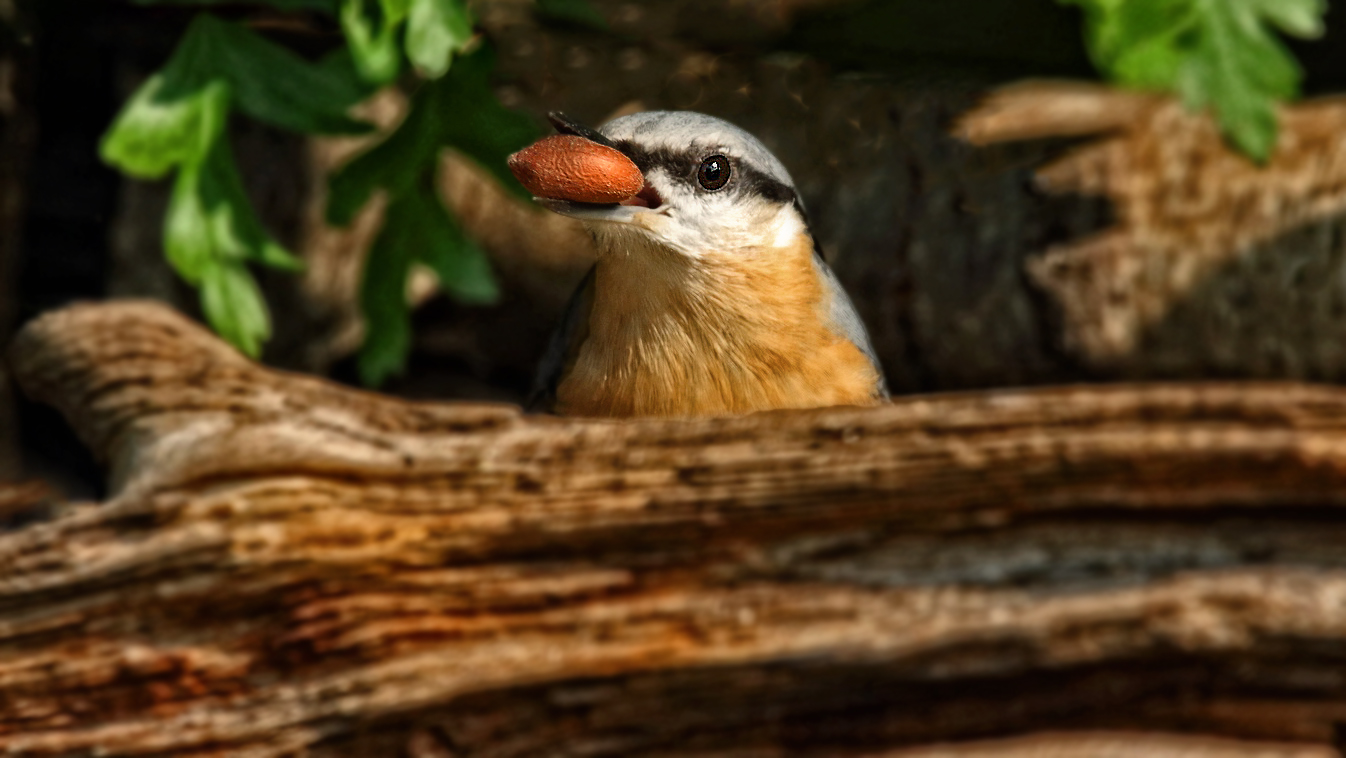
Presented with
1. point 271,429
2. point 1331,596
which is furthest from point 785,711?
point 271,429

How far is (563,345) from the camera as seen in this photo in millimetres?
2666

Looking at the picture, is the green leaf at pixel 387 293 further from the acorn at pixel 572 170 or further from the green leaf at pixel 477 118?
the acorn at pixel 572 170

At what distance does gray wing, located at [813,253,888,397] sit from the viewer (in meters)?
2.48

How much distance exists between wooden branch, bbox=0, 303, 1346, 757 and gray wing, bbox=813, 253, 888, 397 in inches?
19.3

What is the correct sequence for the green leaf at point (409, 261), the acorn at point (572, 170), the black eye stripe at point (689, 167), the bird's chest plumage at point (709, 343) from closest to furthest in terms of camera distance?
the acorn at point (572, 170)
the black eye stripe at point (689, 167)
the bird's chest plumage at point (709, 343)
the green leaf at point (409, 261)

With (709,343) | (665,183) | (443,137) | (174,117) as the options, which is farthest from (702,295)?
(174,117)

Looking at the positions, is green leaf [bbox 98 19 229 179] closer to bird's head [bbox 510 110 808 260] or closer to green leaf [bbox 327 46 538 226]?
Result: green leaf [bbox 327 46 538 226]

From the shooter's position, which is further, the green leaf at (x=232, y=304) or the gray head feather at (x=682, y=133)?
the green leaf at (x=232, y=304)

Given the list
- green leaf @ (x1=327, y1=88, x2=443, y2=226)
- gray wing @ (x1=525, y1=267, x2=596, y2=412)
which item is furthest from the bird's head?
green leaf @ (x1=327, y1=88, x2=443, y2=226)

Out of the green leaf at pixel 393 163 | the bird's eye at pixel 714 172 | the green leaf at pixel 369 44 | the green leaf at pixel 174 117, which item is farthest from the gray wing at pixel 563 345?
the green leaf at pixel 174 117

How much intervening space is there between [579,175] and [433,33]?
21.9 inches

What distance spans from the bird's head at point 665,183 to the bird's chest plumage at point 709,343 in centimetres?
6

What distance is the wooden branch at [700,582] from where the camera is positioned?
6.12 feet

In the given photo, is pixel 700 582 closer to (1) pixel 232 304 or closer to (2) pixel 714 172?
(2) pixel 714 172
